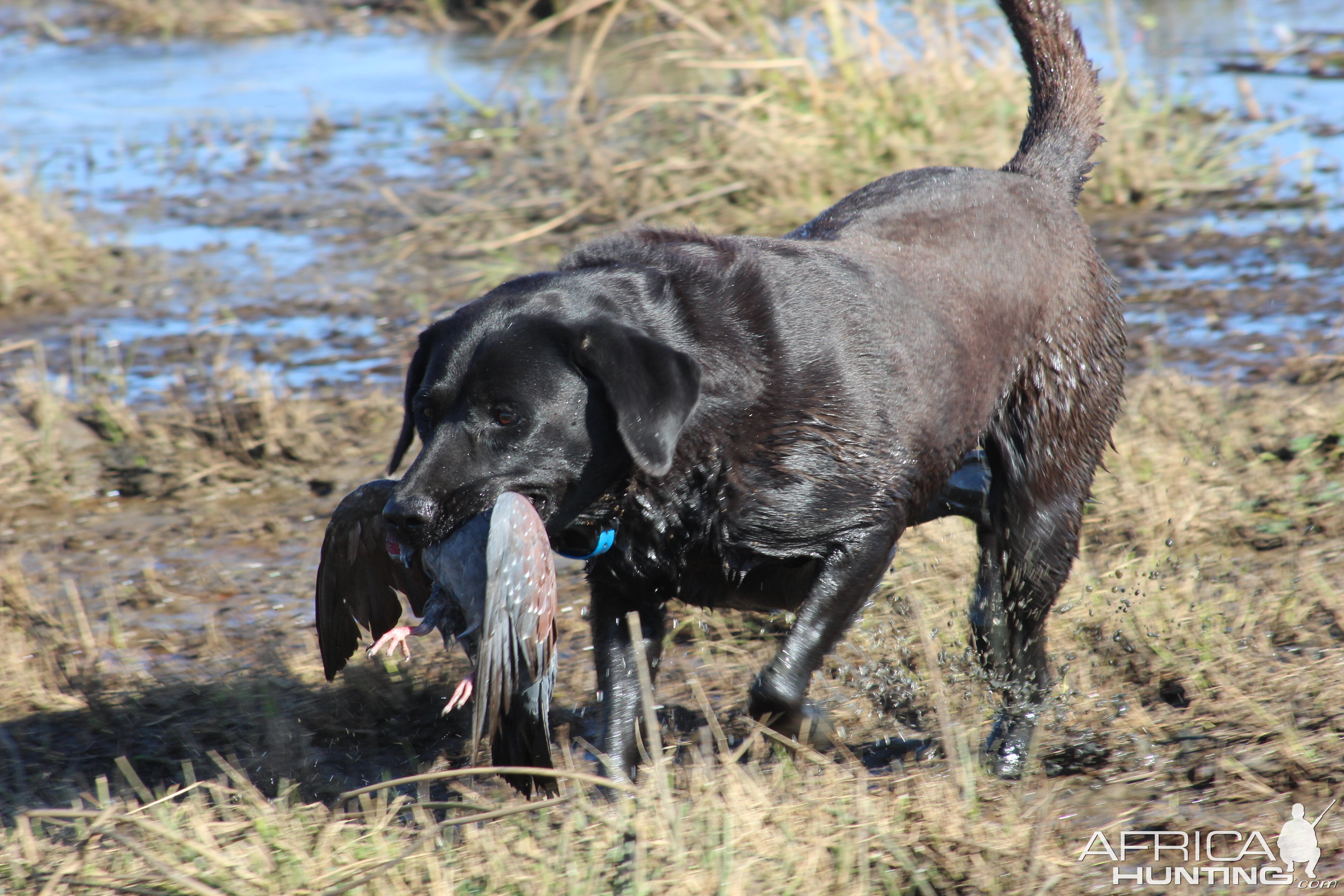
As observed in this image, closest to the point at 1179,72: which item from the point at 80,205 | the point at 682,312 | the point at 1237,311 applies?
the point at 1237,311

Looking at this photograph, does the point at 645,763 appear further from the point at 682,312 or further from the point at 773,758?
the point at 682,312

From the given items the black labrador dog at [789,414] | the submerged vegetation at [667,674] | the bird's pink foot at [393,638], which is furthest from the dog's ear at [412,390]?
the submerged vegetation at [667,674]

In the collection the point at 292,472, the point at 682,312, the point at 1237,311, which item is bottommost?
the point at 292,472

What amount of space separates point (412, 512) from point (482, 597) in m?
0.25

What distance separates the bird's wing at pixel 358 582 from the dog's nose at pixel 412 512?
350 mm

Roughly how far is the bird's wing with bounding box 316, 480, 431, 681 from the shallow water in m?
3.08

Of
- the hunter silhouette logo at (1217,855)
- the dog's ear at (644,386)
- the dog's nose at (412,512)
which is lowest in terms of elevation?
the hunter silhouette logo at (1217,855)

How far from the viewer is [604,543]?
10.5 feet

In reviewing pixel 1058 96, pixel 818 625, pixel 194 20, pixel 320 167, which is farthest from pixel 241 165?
pixel 818 625

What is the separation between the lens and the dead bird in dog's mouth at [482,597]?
8.81 ft

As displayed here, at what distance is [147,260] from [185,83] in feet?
19.4

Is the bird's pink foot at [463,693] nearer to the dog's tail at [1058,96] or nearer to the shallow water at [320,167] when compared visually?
the dog's tail at [1058,96]

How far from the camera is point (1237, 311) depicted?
655 cm

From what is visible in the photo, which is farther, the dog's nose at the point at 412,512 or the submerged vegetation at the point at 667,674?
the dog's nose at the point at 412,512
